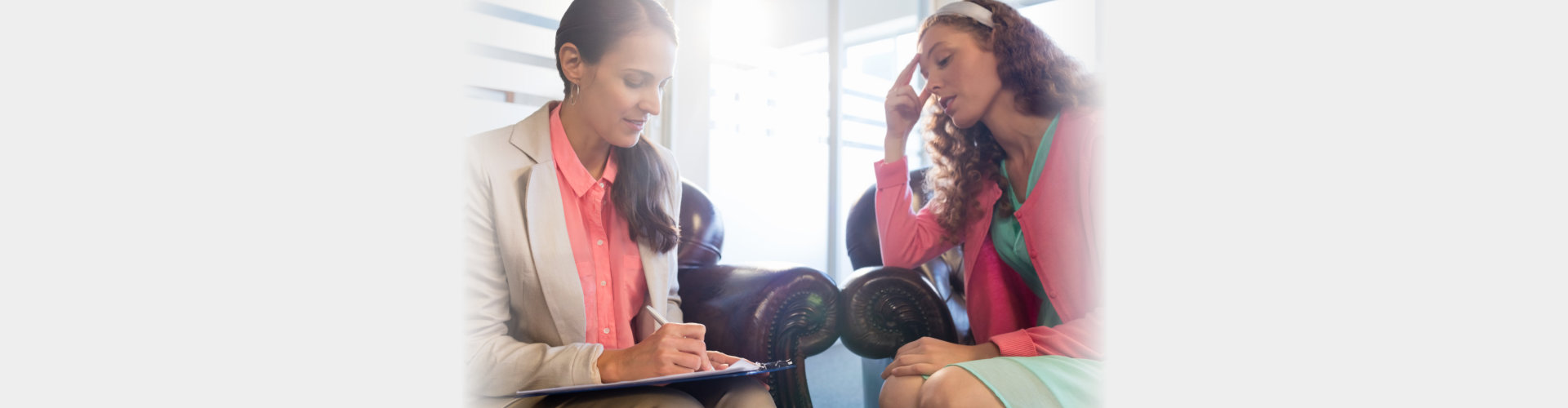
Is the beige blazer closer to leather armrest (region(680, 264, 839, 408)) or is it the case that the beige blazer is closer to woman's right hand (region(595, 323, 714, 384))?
woman's right hand (region(595, 323, 714, 384))

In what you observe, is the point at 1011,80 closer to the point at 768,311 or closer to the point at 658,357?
the point at 768,311

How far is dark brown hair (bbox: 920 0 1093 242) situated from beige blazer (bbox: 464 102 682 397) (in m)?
0.69

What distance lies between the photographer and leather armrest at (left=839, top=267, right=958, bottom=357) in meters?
1.45

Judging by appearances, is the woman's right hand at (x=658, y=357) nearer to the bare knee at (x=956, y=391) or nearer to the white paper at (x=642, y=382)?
the white paper at (x=642, y=382)

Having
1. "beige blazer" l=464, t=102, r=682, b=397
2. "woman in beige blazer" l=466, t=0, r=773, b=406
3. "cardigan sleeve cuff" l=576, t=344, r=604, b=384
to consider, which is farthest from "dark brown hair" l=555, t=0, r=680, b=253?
"cardigan sleeve cuff" l=576, t=344, r=604, b=384

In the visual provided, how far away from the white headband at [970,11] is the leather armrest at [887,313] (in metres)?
0.50

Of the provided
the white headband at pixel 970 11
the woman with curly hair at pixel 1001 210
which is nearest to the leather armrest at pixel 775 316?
the woman with curly hair at pixel 1001 210

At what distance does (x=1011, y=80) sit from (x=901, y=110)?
0.20 m

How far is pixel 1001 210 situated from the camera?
1327 millimetres

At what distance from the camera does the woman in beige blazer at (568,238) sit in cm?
96

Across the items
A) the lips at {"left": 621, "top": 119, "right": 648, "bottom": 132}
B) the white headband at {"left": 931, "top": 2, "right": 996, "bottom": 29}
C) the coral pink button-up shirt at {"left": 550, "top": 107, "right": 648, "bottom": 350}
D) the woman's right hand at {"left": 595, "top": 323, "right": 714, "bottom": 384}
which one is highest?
the white headband at {"left": 931, "top": 2, "right": 996, "bottom": 29}

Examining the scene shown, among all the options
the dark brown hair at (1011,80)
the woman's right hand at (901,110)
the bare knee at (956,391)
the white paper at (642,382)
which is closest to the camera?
the white paper at (642,382)

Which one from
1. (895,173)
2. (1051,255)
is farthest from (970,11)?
(1051,255)

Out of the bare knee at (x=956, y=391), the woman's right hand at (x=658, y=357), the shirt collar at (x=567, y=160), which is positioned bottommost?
the bare knee at (x=956, y=391)
